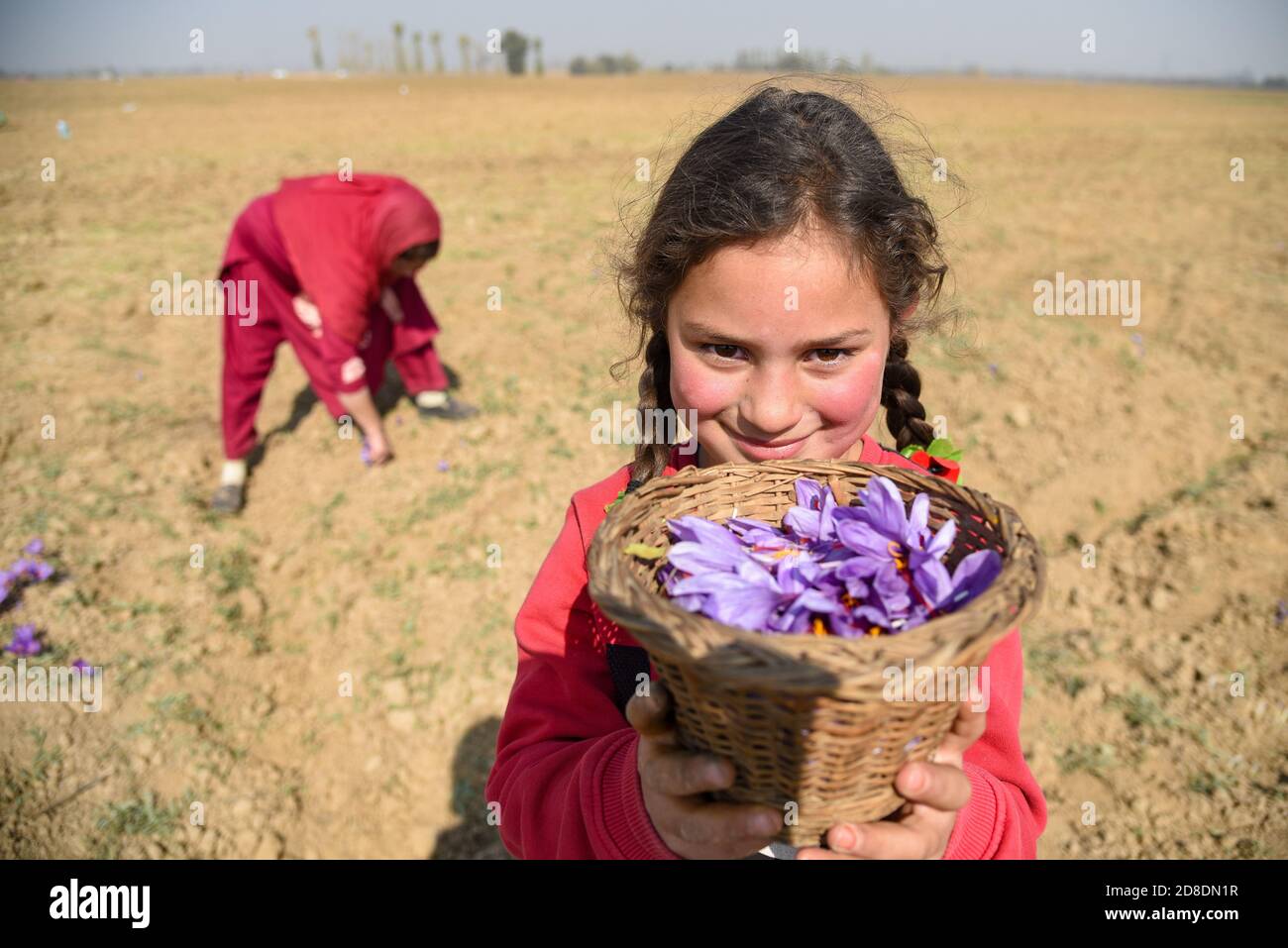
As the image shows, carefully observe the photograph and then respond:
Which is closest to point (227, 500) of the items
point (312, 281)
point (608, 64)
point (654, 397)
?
point (312, 281)

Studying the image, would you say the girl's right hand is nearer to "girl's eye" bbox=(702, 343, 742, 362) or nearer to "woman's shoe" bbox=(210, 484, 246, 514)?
"girl's eye" bbox=(702, 343, 742, 362)

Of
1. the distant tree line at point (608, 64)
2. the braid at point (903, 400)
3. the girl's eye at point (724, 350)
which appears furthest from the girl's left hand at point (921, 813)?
the distant tree line at point (608, 64)

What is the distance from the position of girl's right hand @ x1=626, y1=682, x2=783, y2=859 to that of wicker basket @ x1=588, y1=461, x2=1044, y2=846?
0.02 metres

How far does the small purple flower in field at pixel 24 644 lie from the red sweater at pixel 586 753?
2.82m

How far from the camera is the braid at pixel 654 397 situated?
5.61 ft

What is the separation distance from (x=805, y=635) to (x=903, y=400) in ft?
3.16

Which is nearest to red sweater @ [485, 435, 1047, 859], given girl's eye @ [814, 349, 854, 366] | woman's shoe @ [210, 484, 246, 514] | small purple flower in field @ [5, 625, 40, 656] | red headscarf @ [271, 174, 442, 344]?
girl's eye @ [814, 349, 854, 366]

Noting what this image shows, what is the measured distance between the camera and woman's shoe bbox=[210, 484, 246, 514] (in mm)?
4699

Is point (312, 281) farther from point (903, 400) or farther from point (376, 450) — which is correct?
point (903, 400)

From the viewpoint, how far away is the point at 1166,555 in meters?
4.12

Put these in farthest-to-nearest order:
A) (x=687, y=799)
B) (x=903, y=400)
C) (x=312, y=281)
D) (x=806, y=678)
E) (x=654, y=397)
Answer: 1. (x=312, y=281)
2. (x=903, y=400)
3. (x=654, y=397)
4. (x=687, y=799)
5. (x=806, y=678)

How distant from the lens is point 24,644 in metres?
3.43
